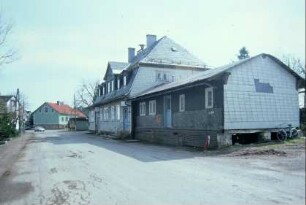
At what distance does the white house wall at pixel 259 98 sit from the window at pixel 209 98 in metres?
1.29

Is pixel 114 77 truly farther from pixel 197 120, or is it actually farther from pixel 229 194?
pixel 229 194

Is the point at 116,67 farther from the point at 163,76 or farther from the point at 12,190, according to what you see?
the point at 12,190

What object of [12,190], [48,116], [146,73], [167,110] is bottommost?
[12,190]

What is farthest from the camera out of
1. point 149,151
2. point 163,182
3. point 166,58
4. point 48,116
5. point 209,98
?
point 48,116

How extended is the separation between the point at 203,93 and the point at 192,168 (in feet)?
31.0

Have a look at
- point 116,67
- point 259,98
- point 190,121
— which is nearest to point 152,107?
point 190,121

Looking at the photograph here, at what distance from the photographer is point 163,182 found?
9.91 m

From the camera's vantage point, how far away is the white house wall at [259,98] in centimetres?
1947

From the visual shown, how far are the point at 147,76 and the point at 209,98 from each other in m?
14.1

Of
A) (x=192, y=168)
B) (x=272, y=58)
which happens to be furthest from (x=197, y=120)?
(x=192, y=168)

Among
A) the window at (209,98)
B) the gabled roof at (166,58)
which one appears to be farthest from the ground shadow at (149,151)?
the gabled roof at (166,58)

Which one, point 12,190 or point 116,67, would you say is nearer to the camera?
point 12,190

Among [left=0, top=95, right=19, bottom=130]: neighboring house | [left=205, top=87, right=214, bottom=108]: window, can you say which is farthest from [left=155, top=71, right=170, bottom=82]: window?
[left=0, top=95, right=19, bottom=130]: neighboring house

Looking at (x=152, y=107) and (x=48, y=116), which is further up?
(x=152, y=107)
